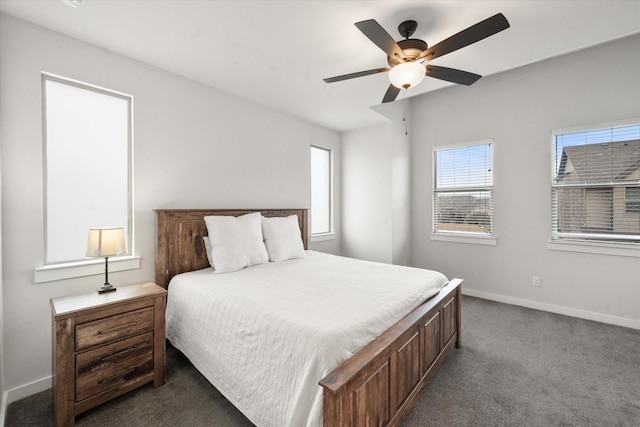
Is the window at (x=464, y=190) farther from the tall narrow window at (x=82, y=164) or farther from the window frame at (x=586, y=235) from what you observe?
the tall narrow window at (x=82, y=164)

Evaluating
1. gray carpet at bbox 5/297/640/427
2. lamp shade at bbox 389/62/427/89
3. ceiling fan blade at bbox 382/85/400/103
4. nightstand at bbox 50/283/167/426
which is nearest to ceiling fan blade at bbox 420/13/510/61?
lamp shade at bbox 389/62/427/89

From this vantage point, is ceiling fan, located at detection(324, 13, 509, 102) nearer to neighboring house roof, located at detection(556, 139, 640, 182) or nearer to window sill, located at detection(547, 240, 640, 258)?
neighboring house roof, located at detection(556, 139, 640, 182)

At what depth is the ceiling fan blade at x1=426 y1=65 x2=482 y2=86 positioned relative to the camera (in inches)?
78.1

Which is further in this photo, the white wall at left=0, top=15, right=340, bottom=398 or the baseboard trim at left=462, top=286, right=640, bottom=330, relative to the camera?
the baseboard trim at left=462, top=286, right=640, bottom=330

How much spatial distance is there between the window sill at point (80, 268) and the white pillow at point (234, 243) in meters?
0.67

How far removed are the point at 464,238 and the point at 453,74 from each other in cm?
275

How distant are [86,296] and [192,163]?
4.77 feet

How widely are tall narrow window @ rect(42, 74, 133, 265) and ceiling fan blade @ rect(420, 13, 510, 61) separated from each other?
253cm

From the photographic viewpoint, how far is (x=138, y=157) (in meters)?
2.47

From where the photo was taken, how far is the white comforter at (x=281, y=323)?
1.34 meters

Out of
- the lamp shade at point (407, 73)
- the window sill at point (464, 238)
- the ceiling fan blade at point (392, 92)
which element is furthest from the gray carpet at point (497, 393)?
the ceiling fan blade at point (392, 92)

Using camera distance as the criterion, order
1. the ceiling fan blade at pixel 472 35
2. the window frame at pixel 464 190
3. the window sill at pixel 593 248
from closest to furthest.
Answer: the ceiling fan blade at pixel 472 35 < the window sill at pixel 593 248 < the window frame at pixel 464 190

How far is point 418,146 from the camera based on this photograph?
15.0 ft

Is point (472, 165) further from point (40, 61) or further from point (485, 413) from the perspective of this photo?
point (40, 61)
